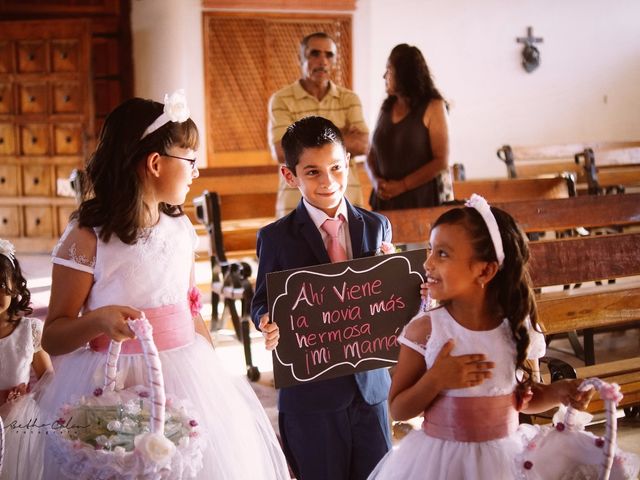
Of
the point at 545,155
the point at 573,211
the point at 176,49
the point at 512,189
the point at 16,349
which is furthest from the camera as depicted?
the point at 545,155

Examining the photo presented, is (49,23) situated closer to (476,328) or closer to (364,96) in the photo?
(364,96)

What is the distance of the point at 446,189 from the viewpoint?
4652 mm

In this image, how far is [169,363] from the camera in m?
2.18

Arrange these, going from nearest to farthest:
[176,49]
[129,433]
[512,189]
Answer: [129,433]
[512,189]
[176,49]

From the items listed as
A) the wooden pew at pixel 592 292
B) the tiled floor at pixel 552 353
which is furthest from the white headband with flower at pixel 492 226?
the tiled floor at pixel 552 353

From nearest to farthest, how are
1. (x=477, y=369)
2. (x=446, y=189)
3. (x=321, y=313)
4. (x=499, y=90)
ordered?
(x=477, y=369) → (x=321, y=313) → (x=446, y=189) → (x=499, y=90)

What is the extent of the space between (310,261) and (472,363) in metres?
0.60

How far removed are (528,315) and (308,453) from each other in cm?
69

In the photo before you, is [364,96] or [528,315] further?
[364,96]

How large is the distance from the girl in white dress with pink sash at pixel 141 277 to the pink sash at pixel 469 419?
57 cm

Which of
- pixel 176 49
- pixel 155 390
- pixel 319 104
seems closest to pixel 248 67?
pixel 176 49

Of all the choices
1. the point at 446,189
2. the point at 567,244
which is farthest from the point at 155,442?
the point at 446,189

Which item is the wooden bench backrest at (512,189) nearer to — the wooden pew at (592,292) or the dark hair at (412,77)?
the dark hair at (412,77)

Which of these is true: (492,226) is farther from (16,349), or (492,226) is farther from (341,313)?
(16,349)
